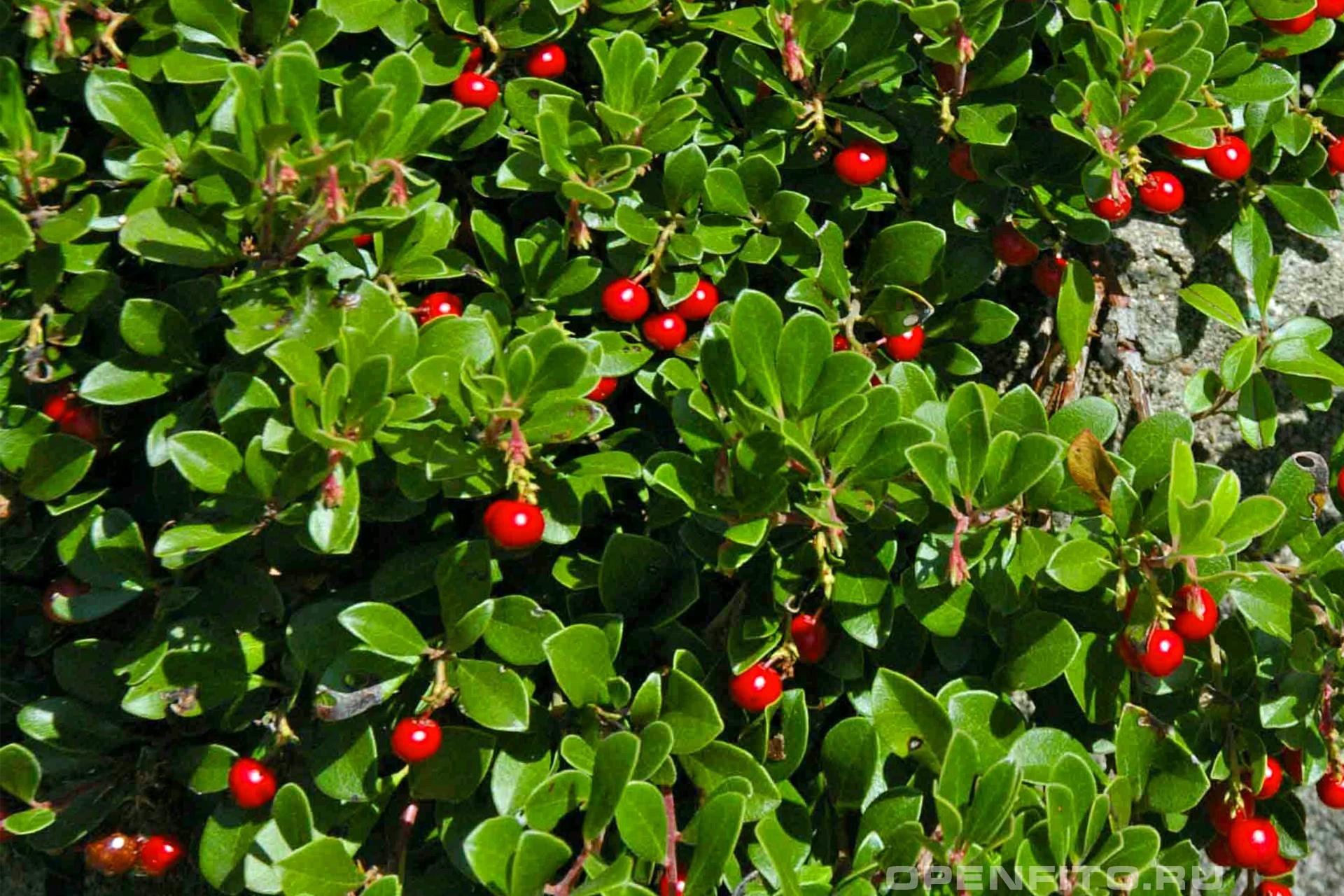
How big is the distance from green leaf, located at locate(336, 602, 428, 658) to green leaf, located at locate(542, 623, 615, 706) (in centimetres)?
19

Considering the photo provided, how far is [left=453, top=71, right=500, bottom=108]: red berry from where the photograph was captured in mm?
2102

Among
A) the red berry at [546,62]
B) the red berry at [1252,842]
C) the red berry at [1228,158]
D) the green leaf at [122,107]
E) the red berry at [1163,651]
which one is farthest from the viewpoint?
the red berry at [1228,158]

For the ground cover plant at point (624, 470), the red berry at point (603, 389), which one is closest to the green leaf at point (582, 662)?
the ground cover plant at point (624, 470)

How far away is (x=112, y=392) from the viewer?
Answer: 78.1 inches

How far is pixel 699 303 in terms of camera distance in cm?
213

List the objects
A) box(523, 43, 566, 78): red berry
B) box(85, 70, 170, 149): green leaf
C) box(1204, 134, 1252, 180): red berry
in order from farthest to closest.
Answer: box(1204, 134, 1252, 180): red berry < box(523, 43, 566, 78): red berry < box(85, 70, 170, 149): green leaf

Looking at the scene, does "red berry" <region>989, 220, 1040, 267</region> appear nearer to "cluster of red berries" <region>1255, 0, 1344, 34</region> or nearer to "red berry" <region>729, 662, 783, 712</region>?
"cluster of red berries" <region>1255, 0, 1344, 34</region>

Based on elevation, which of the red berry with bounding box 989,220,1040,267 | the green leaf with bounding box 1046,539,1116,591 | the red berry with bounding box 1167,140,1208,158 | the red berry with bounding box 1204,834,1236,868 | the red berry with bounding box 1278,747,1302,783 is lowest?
the red berry with bounding box 1204,834,1236,868

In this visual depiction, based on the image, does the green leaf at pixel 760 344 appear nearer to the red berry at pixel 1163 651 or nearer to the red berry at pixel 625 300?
the red berry at pixel 625 300

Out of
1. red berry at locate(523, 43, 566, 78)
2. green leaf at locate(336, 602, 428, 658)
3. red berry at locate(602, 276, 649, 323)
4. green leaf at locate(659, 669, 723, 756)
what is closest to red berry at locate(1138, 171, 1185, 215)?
red berry at locate(602, 276, 649, 323)

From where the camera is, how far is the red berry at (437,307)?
6.77 ft

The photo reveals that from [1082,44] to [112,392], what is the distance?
1.64 m

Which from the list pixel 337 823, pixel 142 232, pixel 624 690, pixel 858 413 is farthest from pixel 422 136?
pixel 337 823

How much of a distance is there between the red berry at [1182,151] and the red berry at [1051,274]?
258 mm
